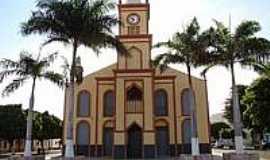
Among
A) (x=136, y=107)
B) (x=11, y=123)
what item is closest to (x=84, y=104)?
(x=136, y=107)

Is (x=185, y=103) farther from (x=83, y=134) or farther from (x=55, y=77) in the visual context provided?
(x=55, y=77)

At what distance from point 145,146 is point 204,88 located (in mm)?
8147

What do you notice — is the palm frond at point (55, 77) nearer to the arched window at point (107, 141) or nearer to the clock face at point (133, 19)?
the arched window at point (107, 141)

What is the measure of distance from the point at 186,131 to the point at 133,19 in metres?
11.9

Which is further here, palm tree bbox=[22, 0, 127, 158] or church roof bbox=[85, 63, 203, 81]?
church roof bbox=[85, 63, 203, 81]

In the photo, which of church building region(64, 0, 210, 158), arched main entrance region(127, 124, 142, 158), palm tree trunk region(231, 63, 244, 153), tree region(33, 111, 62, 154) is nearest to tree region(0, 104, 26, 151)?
tree region(33, 111, 62, 154)

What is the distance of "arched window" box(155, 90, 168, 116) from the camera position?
34.9 metres

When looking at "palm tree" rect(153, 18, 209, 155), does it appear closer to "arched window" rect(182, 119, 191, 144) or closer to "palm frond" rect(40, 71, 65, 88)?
"palm frond" rect(40, 71, 65, 88)

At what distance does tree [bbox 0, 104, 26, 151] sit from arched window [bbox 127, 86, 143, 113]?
17.1 meters

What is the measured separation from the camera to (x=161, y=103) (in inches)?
1387

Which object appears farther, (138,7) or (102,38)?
(138,7)

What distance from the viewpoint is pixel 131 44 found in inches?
1396

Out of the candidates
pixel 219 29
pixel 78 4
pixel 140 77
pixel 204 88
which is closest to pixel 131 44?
pixel 140 77

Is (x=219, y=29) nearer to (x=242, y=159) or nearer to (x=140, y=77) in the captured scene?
(x=242, y=159)
